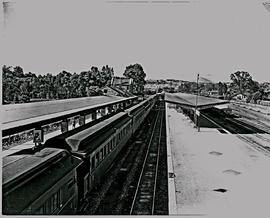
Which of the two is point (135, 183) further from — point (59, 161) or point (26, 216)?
point (26, 216)

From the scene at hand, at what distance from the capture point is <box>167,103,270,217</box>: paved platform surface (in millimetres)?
9445

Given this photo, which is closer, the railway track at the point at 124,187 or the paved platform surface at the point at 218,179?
the paved platform surface at the point at 218,179

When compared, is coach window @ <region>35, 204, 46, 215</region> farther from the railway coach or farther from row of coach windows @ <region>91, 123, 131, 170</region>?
row of coach windows @ <region>91, 123, 131, 170</region>

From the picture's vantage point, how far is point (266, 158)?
1811cm

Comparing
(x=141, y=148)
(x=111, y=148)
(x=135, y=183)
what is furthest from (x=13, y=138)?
(x=135, y=183)

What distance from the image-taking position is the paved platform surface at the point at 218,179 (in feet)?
31.0

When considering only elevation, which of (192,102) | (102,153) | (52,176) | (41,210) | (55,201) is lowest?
(102,153)

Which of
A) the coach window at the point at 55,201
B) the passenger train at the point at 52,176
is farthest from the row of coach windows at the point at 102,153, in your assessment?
the coach window at the point at 55,201

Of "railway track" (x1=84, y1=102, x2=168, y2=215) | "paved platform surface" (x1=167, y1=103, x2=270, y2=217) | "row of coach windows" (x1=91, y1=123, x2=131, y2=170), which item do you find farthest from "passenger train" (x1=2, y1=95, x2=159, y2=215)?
"paved platform surface" (x1=167, y1=103, x2=270, y2=217)

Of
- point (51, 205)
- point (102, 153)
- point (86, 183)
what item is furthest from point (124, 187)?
point (51, 205)

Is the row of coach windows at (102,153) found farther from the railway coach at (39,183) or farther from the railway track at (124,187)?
the railway coach at (39,183)

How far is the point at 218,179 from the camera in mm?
13125

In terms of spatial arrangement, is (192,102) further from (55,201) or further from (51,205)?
(51,205)

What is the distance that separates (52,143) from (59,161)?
2.08 m
